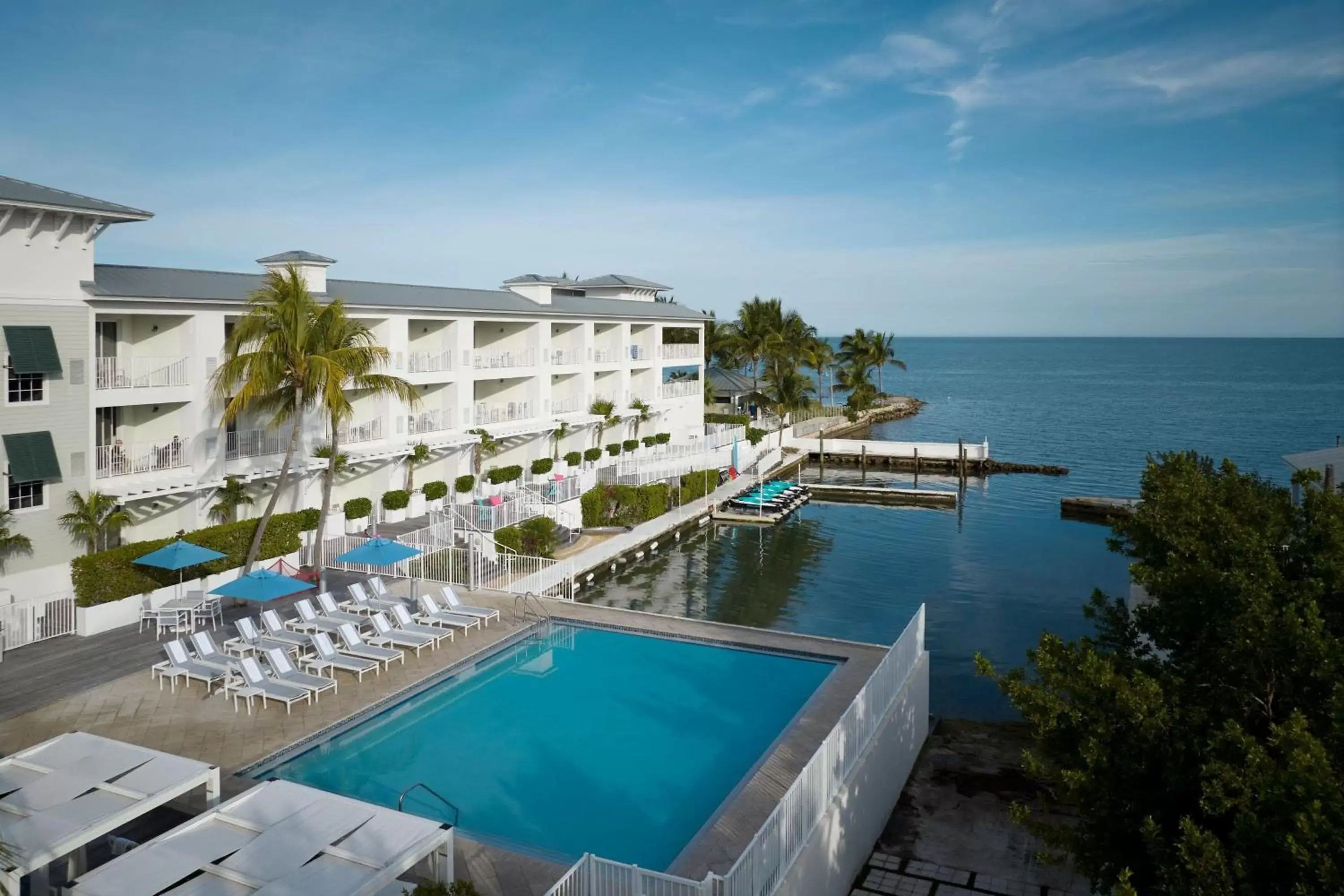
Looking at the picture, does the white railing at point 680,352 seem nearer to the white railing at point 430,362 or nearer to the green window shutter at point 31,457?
the white railing at point 430,362

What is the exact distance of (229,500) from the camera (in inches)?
1017

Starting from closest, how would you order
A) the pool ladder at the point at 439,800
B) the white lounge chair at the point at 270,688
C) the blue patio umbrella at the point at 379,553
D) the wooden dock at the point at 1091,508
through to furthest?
the pool ladder at the point at 439,800
the white lounge chair at the point at 270,688
the blue patio umbrella at the point at 379,553
the wooden dock at the point at 1091,508

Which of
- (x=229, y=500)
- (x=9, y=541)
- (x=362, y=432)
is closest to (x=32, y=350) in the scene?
(x=9, y=541)

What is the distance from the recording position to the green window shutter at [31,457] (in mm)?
20359

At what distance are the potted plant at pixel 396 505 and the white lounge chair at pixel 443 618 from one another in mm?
10879

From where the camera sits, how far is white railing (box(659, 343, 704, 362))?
50.1 meters

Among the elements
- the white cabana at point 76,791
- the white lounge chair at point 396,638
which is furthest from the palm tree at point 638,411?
the white cabana at point 76,791

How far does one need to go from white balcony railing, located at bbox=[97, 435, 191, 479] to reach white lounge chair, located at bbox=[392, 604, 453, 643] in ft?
28.5

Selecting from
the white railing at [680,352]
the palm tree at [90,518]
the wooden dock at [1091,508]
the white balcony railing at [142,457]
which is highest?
the white railing at [680,352]

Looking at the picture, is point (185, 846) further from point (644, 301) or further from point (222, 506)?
point (644, 301)

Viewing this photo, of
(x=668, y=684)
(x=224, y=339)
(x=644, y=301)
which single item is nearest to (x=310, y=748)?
(x=668, y=684)

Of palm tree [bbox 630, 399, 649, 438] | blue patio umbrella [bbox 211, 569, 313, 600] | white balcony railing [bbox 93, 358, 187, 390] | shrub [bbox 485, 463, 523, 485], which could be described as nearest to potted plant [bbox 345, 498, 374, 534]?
white balcony railing [bbox 93, 358, 187, 390]

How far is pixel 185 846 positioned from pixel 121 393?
17026 mm

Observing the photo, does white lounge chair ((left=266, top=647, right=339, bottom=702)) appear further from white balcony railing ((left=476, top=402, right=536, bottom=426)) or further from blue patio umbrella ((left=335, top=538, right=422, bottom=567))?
white balcony railing ((left=476, top=402, right=536, bottom=426))
